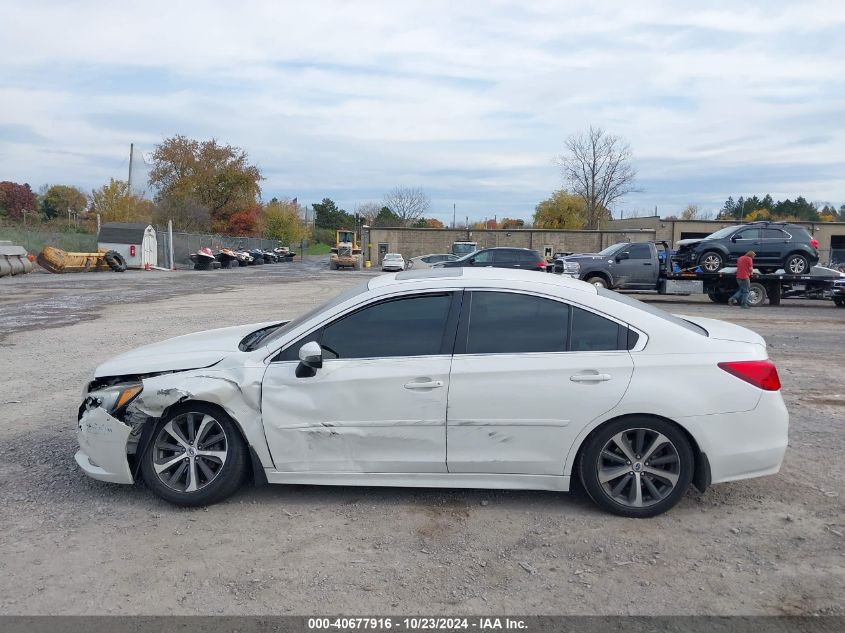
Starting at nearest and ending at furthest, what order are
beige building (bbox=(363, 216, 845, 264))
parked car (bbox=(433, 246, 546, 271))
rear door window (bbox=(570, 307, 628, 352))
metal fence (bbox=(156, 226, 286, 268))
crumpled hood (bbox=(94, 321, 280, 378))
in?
1. rear door window (bbox=(570, 307, 628, 352))
2. crumpled hood (bbox=(94, 321, 280, 378))
3. parked car (bbox=(433, 246, 546, 271))
4. metal fence (bbox=(156, 226, 286, 268))
5. beige building (bbox=(363, 216, 845, 264))

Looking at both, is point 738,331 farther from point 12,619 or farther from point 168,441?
point 12,619

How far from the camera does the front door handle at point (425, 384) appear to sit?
424 centimetres

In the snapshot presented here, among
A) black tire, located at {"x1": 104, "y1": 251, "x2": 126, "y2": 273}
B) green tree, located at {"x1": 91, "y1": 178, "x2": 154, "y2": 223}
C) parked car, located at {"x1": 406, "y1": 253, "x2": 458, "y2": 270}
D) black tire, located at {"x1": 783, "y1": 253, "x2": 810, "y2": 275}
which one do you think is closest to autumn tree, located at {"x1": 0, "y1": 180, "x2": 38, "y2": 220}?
green tree, located at {"x1": 91, "y1": 178, "x2": 154, "y2": 223}

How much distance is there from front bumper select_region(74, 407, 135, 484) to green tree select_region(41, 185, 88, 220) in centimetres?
8798

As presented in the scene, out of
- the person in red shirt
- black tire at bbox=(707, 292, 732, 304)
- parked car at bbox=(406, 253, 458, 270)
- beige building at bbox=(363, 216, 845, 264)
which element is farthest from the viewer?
beige building at bbox=(363, 216, 845, 264)

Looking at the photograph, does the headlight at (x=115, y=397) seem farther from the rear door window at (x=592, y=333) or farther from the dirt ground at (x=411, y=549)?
the rear door window at (x=592, y=333)

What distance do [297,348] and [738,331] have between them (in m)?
3.22

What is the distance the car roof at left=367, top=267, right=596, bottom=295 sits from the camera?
14.9 ft

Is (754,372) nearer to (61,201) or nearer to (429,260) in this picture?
(429,260)

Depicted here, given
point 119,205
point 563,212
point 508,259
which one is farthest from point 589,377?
point 563,212

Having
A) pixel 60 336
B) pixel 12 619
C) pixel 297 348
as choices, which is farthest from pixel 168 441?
pixel 60 336

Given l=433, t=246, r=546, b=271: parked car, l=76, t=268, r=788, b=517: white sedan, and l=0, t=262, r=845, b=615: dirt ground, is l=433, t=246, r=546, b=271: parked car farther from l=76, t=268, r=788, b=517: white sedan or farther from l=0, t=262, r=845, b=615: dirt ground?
l=76, t=268, r=788, b=517: white sedan

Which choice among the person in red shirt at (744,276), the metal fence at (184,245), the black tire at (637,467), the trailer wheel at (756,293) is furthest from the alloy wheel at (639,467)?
the metal fence at (184,245)

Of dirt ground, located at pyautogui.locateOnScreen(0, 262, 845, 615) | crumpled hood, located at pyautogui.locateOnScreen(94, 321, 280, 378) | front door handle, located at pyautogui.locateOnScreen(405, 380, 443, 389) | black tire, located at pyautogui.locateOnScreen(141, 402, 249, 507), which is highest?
crumpled hood, located at pyautogui.locateOnScreen(94, 321, 280, 378)
